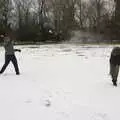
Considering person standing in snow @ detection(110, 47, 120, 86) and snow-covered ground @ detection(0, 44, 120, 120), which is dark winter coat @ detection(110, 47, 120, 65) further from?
snow-covered ground @ detection(0, 44, 120, 120)

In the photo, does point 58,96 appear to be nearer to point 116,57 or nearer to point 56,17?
point 116,57

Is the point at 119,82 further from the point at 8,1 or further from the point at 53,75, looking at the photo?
the point at 8,1

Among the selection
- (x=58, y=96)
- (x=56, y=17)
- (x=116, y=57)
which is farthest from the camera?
(x=56, y=17)

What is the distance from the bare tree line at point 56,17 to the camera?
54.0 metres

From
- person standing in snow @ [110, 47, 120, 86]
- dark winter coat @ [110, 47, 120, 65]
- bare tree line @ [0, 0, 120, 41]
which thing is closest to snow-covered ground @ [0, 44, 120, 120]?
person standing in snow @ [110, 47, 120, 86]

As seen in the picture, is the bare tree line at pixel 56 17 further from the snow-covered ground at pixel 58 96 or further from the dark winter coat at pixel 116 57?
the dark winter coat at pixel 116 57

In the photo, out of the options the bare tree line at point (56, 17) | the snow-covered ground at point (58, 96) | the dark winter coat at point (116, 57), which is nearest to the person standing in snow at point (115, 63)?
the dark winter coat at point (116, 57)

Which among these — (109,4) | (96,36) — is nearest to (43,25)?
(96,36)

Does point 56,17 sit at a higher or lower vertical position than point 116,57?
lower

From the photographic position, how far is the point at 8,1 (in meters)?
59.5

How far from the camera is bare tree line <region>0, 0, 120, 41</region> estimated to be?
54.0 m

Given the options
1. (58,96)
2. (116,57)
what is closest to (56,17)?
(116,57)

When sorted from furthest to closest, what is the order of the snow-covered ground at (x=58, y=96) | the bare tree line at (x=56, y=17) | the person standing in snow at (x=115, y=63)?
the bare tree line at (x=56, y=17) < the person standing in snow at (x=115, y=63) < the snow-covered ground at (x=58, y=96)

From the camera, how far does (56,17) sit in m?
60.8
